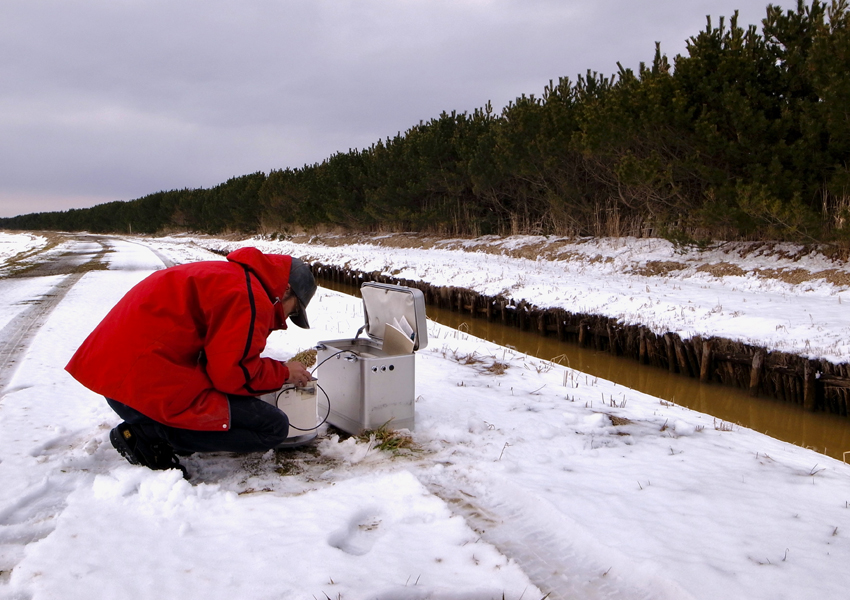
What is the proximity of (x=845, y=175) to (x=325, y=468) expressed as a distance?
33.7ft

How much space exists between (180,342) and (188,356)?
11cm

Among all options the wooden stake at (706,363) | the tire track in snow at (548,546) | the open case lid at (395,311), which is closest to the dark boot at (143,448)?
the tire track in snow at (548,546)

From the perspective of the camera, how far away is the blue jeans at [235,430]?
2.98 metres

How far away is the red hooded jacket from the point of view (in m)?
2.75

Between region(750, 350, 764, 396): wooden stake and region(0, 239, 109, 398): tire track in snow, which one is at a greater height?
region(0, 239, 109, 398): tire track in snow

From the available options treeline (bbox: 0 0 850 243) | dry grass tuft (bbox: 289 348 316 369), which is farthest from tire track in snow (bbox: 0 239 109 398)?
treeline (bbox: 0 0 850 243)

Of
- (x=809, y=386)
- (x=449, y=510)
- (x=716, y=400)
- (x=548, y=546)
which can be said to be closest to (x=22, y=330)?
(x=449, y=510)

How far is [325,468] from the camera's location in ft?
10.9

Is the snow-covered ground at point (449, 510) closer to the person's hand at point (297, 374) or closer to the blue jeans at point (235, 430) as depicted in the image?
the blue jeans at point (235, 430)

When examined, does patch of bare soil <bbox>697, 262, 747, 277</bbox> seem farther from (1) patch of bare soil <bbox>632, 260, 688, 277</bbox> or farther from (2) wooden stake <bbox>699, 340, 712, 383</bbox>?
(2) wooden stake <bbox>699, 340, 712, 383</bbox>

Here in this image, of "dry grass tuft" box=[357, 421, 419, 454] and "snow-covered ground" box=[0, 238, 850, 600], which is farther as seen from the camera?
"dry grass tuft" box=[357, 421, 419, 454]

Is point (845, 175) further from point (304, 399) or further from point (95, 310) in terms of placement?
point (95, 310)

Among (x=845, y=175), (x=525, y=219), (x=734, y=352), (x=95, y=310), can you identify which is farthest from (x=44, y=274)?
(x=845, y=175)

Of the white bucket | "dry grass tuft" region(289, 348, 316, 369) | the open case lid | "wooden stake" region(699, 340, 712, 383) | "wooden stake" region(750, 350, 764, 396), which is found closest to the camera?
the white bucket
